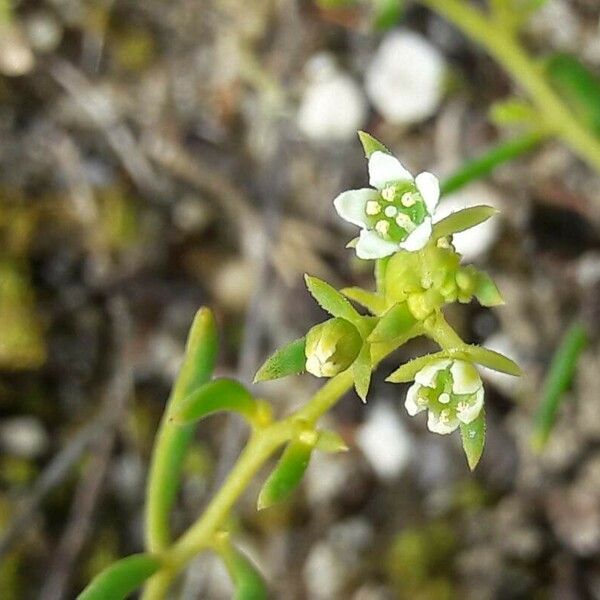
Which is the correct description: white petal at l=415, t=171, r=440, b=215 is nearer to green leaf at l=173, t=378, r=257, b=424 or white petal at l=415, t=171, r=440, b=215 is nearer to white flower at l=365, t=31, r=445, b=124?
green leaf at l=173, t=378, r=257, b=424

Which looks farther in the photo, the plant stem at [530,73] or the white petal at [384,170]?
the plant stem at [530,73]

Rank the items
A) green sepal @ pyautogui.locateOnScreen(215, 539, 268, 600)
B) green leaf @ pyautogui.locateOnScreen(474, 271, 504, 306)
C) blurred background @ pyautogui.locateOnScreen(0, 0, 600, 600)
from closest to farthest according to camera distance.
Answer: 1. green leaf @ pyautogui.locateOnScreen(474, 271, 504, 306)
2. green sepal @ pyautogui.locateOnScreen(215, 539, 268, 600)
3. blurred background @ pyautogui.locateOnScreen(0, 0, 600, 600)

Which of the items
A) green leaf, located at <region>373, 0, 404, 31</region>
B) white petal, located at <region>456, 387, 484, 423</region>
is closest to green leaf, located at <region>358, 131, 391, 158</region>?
white petal, located at <region>456, 387, 484, 423</region>

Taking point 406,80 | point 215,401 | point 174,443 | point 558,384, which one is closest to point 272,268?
point 406,80

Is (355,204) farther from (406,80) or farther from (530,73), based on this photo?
(406,80)

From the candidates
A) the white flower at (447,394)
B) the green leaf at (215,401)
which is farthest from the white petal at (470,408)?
the green leaf at (215,401)

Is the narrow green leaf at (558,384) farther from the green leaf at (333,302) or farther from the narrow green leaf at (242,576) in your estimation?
the green leaf at (333,302)

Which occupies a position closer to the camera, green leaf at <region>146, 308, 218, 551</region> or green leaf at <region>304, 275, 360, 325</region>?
green leaf at <region>304, 275, 360, 325</region>
